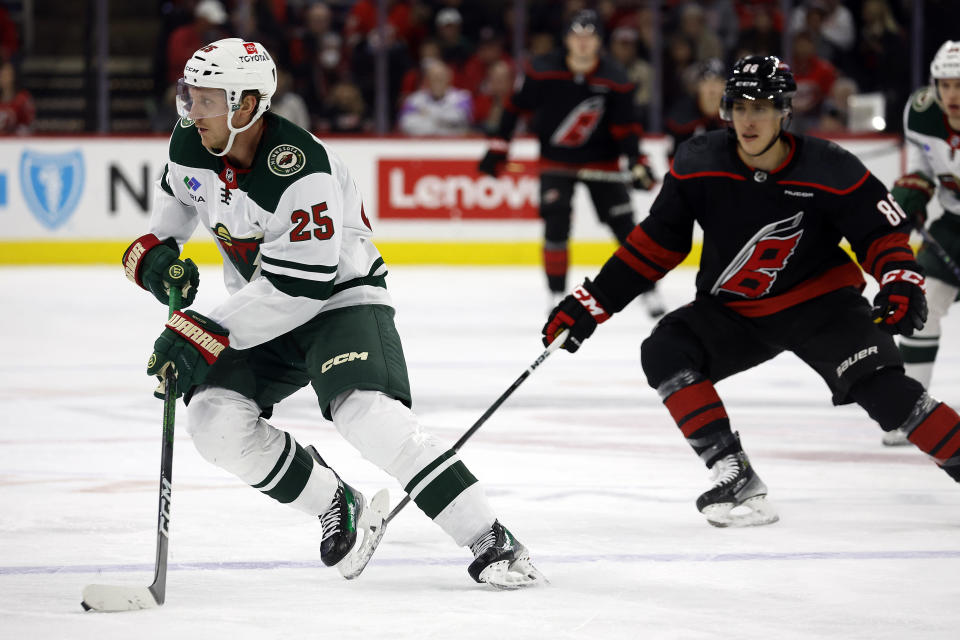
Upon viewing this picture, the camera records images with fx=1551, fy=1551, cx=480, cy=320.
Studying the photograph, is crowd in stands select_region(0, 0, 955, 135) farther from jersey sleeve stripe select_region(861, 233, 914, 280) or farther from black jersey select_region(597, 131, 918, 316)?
jersey sleeve stripe select_region(861, 233, 914, 280)

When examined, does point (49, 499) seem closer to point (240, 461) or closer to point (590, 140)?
point (240, 461)

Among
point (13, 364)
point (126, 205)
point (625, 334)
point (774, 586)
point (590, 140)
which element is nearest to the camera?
point (774, 586)

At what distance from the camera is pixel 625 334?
7.26m

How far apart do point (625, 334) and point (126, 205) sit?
4370mm

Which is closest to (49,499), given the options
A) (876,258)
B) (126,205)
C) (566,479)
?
(566,479)

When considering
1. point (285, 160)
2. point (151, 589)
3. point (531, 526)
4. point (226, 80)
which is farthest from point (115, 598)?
point (531, 526)

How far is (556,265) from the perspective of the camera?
25.2 ft

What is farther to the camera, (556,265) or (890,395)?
(556,265)

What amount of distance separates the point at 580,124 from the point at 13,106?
4570mm

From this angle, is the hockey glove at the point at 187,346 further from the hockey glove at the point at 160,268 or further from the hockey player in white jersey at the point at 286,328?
the hockey glove at the point at 160,268

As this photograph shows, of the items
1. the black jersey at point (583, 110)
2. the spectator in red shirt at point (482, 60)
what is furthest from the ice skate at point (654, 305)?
the spectator in red shirt at point (482, 60)

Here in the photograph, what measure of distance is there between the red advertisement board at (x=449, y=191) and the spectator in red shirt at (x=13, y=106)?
2.43 meters

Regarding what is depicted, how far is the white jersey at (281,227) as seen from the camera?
279 centimetres

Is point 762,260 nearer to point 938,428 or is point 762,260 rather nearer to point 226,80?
point 938,428
